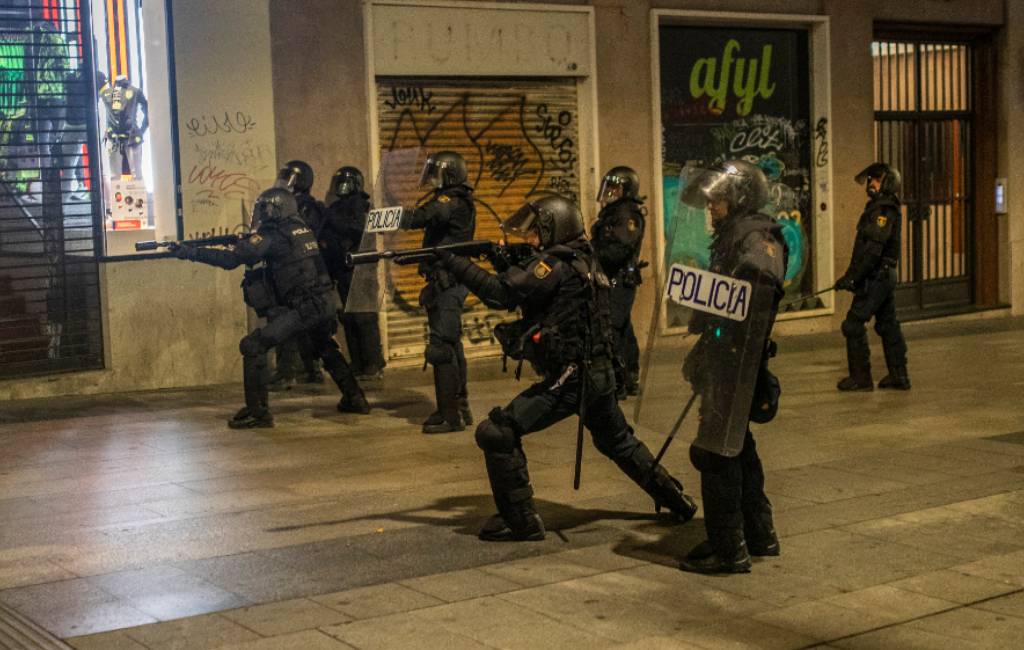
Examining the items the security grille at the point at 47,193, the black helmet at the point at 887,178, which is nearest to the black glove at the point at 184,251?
the security grille at the point at 47,193

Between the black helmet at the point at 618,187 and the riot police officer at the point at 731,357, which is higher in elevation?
the black helmet at the point at 618,187

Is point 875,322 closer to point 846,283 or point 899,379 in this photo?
point 846,283

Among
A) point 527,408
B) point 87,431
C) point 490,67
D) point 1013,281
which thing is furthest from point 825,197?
point 527,408

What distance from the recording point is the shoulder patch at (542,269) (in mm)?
6648

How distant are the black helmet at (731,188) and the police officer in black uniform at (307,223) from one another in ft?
20.3

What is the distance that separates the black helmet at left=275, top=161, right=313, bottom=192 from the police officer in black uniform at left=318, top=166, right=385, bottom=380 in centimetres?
24

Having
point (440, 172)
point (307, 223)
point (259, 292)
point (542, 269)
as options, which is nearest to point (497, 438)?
point (542, 269)

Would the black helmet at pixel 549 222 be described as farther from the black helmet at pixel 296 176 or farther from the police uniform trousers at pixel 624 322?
the black helmet at pixel 296 176

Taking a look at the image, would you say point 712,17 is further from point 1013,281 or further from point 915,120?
point 1013,281

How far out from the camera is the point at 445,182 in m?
9.53

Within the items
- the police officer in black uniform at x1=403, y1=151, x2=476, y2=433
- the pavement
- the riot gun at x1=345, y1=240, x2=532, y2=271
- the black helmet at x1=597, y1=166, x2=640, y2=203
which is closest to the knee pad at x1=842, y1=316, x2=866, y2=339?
the pavement

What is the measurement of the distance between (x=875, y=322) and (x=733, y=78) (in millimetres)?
4873

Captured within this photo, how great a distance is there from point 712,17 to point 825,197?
8.12 feet

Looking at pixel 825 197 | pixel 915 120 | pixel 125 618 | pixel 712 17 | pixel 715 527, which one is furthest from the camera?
pixel 915 120
